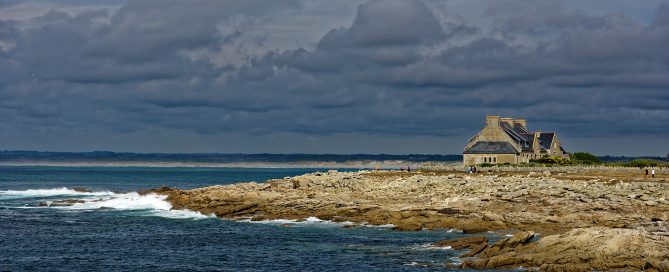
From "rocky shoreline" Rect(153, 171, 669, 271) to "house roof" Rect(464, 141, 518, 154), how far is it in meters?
24.1

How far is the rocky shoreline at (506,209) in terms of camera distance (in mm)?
33500

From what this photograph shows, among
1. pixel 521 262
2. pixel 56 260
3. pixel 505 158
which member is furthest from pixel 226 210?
pixel 505 158

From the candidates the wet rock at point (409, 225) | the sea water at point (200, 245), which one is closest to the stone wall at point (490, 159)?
the sea water at point (200, 245)

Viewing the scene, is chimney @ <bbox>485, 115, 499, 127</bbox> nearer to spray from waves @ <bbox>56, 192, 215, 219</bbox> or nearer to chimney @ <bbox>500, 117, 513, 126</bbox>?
chimney @ <bbox>500, 117, 513, 126</bbox>

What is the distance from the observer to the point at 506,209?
169 ft

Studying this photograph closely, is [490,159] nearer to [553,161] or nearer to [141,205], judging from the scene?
[553,161]

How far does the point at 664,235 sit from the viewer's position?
34938mm

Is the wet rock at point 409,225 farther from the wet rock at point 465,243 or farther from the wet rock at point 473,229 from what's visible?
the wet rock at point 465,243

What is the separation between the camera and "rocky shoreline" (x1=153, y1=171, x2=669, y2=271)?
110ft

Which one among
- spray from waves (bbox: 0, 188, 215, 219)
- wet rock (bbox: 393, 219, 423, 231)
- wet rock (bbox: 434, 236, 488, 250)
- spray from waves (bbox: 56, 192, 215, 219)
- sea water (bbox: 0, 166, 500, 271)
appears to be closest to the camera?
sea water (bbox: 0, 166, 500, 271)

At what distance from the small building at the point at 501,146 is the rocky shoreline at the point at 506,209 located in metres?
24.1

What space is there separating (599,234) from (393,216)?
61.5ft

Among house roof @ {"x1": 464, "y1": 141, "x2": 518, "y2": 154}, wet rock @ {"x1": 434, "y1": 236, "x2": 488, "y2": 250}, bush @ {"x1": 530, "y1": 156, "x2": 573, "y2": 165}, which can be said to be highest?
house roof @ {"x1": 464, "y1": 141, "x2": 518, "y2": 154}

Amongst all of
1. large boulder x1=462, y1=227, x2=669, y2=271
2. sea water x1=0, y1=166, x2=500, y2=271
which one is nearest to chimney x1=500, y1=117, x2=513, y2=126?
sea water x1=0, y1=166, x2=500, y2=271
